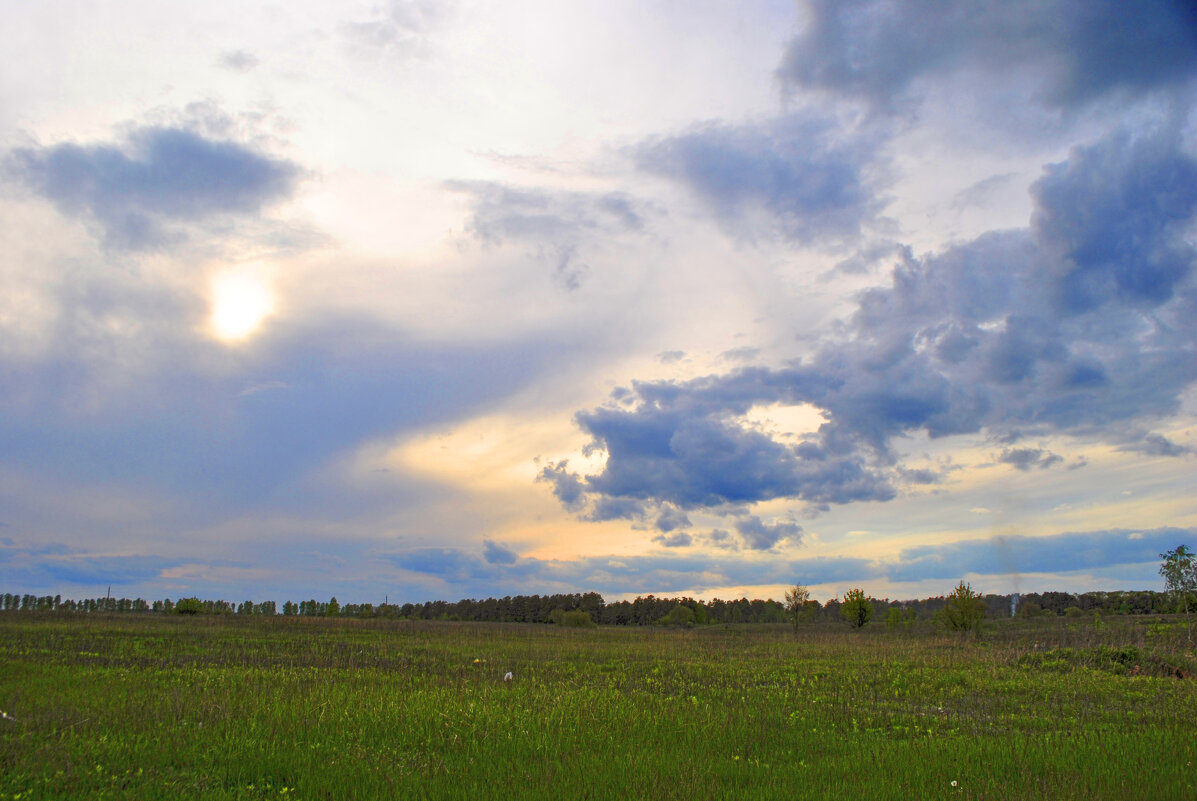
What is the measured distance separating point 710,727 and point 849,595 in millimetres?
63250

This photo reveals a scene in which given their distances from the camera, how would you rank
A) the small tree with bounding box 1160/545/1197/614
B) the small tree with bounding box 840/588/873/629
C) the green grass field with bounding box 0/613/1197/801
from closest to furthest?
the green grass field with bounding box 0/613/1197/801, the small tree with bounding box 1160/545/1197/614, the small tree with bounding box 840/588/873/629

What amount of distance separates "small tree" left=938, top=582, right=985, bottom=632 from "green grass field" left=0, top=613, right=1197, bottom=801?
71.9 feet

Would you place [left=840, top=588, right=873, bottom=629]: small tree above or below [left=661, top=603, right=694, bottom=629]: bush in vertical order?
above

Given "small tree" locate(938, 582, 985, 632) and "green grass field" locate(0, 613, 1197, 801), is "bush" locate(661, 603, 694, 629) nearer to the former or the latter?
"small tree" locate(938, 582, 985, 632)

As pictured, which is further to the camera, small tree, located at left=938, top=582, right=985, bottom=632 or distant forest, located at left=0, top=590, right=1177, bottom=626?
distant forest, located at left=0, top=590, right=1177, bottom=626

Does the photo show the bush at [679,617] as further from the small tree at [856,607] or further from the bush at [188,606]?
the bush at [188,606]

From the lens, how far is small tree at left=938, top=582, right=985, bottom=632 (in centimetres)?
4728

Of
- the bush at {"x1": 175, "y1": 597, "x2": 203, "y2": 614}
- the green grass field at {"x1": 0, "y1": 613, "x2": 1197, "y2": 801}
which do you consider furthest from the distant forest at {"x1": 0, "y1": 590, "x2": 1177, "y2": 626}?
the green grass field at {"x1": 0, "y1": 613, "x2": 1197, "y2": 801}

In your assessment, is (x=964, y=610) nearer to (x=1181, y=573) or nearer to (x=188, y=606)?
(x=1181, y=573)

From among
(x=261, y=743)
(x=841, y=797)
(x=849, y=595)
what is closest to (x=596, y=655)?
(x=261, y=743)

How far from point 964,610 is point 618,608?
98983 millimetres

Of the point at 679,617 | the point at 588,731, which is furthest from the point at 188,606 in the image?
the point at 588,731

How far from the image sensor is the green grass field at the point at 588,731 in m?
9.05

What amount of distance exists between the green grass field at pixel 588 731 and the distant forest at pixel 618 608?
54322 mm
